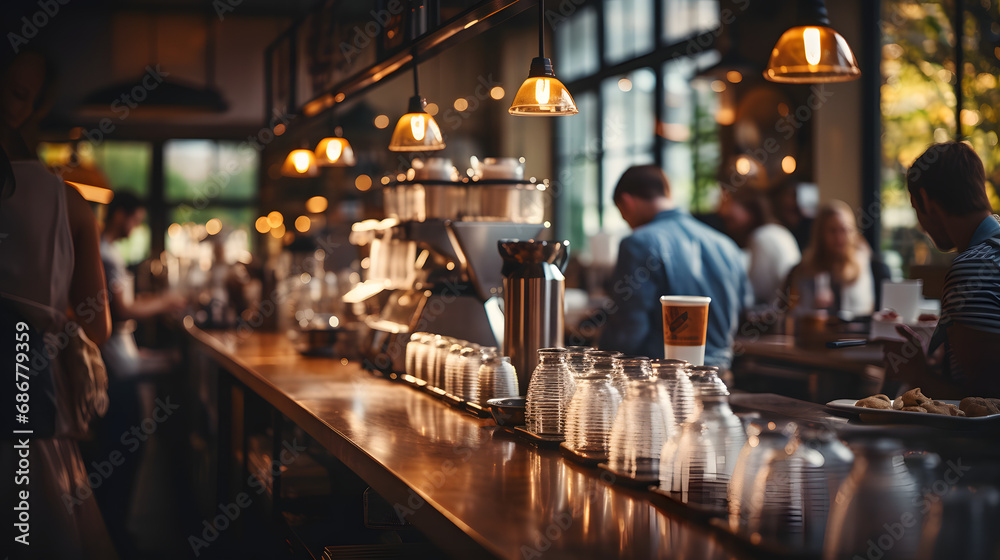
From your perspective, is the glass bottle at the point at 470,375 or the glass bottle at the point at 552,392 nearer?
the glass bottle at the point at 552,392

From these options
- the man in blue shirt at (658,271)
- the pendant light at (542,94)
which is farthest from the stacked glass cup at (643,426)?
the man in blue shirt at (658,271)

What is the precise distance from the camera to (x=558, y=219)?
1213 cm

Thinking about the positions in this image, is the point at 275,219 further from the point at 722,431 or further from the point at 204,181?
the point at 722,431

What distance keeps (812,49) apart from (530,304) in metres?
1.02


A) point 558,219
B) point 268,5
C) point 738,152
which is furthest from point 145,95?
point 738,152

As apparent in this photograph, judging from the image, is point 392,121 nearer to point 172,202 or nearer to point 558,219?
point 558,219

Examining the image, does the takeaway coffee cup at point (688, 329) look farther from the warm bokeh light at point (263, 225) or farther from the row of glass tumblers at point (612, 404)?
the warm bokeh light at point (263, 225)

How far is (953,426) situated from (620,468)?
753mm

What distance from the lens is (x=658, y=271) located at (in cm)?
366

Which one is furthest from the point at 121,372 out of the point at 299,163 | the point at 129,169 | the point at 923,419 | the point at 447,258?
the point at 129,169

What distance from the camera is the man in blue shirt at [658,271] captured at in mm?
3623

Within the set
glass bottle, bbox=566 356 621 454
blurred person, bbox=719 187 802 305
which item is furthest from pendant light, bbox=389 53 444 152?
blurred person, bbox=719 187 802 305

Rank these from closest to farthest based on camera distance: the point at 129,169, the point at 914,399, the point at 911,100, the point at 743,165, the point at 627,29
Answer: the point at 914,399 < the point at 911,100 < the point at 743,165 < the point at 627,29 < the point at 129,169

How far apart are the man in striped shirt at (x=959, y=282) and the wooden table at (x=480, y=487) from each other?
4.08ft
